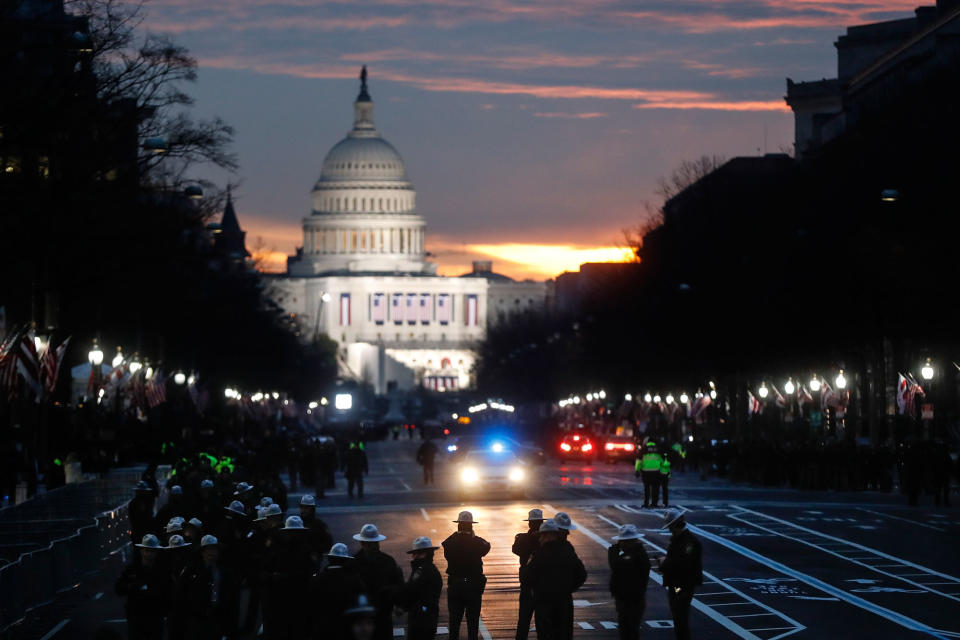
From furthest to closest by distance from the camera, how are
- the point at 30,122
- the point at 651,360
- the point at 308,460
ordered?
the point at 651,360, the point at 308,460, the point at 30,122

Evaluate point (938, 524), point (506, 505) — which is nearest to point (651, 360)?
point (506, 505)

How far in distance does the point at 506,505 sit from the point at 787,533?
37.9 feet

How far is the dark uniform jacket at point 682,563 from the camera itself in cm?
1973

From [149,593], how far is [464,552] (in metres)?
3.30

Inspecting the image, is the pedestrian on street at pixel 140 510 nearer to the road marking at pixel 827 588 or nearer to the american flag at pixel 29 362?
the road marking at pixel 827 588

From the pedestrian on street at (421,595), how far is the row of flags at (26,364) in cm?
1967

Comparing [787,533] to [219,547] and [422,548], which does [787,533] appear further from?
[422,548]

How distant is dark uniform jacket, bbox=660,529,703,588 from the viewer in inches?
777

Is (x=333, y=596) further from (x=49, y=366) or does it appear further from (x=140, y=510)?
(x=49, y=366)

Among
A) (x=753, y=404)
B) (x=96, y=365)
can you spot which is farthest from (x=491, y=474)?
(x=753, y=404)

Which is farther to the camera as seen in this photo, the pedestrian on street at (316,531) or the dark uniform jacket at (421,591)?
the pedestrian on street at (316,531)

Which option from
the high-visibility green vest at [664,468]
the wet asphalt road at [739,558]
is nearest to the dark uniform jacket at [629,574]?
the wet asphalt road at [739,558]

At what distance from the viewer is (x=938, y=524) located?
38688mm

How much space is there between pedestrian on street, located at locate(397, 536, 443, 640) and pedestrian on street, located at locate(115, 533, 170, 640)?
2.21 m
